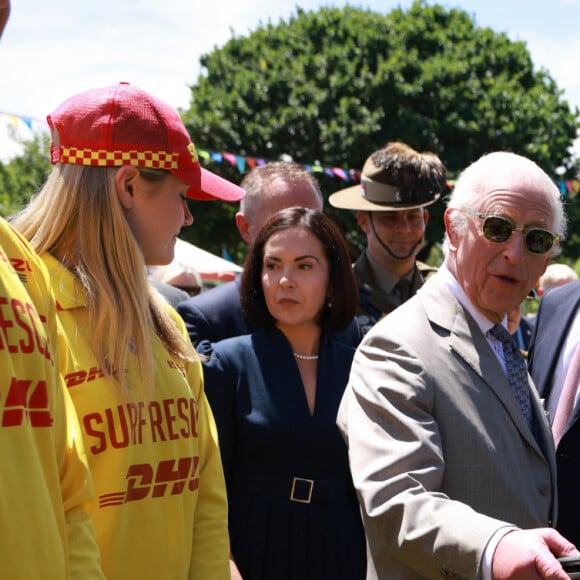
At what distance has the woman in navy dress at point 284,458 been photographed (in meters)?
3.19

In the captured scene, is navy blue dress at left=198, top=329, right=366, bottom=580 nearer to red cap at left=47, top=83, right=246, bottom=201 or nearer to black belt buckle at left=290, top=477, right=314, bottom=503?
black belt buckle at left=290, top=477, right=314, bottom=503

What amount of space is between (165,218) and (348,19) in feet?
80.4

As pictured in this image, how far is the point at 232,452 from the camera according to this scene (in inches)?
127

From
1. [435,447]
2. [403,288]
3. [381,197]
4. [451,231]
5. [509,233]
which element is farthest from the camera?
[381,197]

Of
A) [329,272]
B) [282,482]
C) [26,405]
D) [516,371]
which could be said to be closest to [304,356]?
[329,272]

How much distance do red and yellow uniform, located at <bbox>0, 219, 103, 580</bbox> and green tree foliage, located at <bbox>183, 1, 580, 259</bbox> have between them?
2023 centimetres

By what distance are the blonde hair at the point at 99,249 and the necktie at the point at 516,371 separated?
3.36 feet

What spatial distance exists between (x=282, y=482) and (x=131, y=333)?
3.80ft

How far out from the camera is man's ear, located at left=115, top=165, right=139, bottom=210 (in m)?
2.38

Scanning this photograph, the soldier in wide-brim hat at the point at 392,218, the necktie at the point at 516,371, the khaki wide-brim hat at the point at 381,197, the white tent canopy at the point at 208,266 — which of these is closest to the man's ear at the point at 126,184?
the necktie at the point at 516,371

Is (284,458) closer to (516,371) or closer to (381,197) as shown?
(516,371)

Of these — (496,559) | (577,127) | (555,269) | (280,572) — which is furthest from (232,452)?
(577,127)

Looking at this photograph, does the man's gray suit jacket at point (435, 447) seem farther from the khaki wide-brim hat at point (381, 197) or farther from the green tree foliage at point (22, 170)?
the green tree foliage at point (22, 170)

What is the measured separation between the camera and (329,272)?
3764 millimetres
